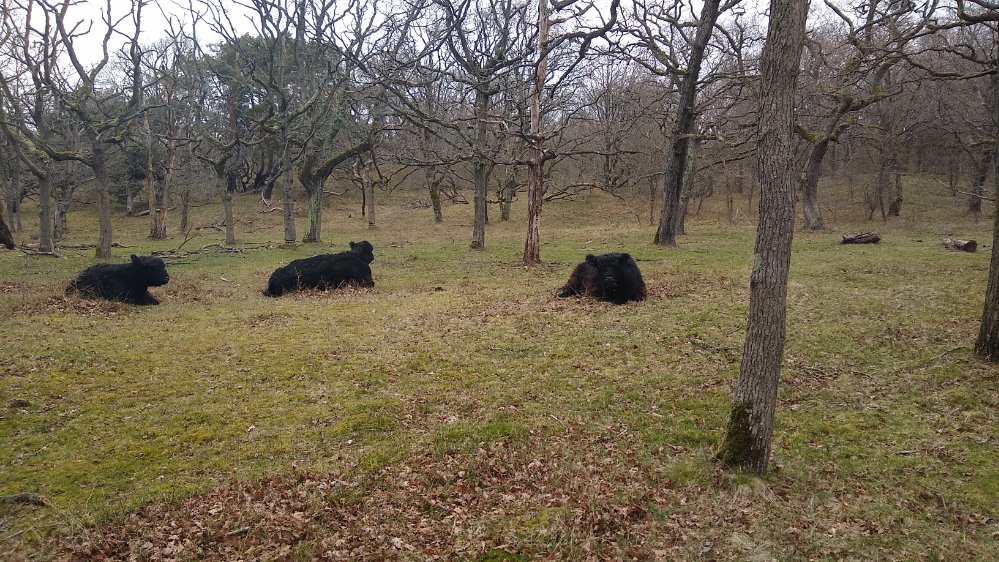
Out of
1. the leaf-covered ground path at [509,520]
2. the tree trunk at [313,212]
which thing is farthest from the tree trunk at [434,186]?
the leaf-covered ground path at [509,520]

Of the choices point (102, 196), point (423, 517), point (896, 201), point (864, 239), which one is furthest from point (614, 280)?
point (896, 201)

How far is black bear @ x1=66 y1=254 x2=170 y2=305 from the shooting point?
38.2 feet

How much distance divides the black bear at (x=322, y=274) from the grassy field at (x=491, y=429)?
1.85m

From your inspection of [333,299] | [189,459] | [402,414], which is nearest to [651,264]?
[333,299]

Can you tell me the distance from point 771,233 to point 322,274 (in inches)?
450

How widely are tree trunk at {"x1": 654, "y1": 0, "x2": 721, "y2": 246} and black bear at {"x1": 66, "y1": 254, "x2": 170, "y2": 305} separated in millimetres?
15494

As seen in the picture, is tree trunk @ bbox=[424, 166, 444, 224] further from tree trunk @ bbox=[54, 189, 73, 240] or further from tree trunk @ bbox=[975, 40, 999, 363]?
tree trunk @ bbox=[975, 40, 999, 363]

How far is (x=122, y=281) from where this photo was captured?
11820 mm

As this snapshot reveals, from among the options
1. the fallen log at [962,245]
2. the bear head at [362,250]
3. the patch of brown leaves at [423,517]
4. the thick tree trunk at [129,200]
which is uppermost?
the thick tree trunk at [129,200]

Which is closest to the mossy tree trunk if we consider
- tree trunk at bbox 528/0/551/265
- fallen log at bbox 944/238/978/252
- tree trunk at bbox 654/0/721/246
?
tree trunk at bbox 528/0/551/265

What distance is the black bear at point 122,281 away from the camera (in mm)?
11633

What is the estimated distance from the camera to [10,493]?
459cm

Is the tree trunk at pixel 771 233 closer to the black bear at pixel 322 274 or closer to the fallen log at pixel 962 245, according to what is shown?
the black bear at pixel 322 274

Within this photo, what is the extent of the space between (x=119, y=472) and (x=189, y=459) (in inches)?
21.4
